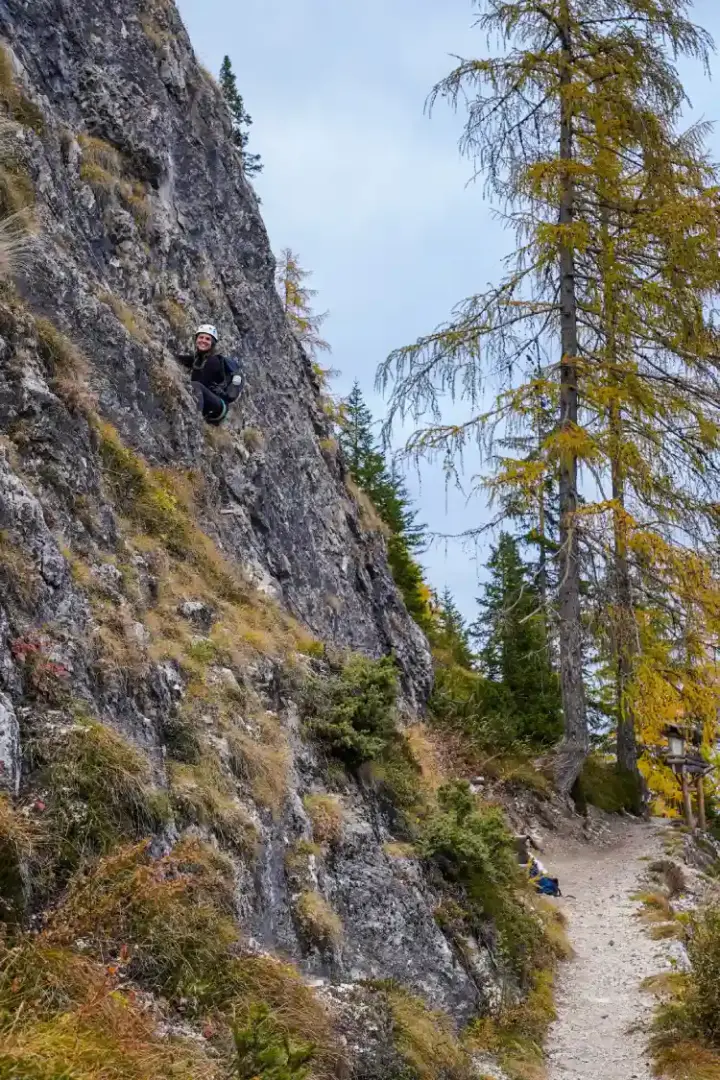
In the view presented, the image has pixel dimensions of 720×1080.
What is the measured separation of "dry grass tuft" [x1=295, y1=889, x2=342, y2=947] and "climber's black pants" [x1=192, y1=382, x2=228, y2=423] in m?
7.42

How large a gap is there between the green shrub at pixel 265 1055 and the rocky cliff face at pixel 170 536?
1247 millimetres

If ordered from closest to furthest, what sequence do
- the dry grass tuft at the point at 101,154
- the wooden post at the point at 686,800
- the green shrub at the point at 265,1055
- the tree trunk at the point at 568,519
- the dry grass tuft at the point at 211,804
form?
the green shrub at the point at 265,1055 < the dry grass tuft at the point at 211,804 < the dry grass tuft at the point at 101,154 < the tree trunk at the point at 568,519 < the wooden post at the point at 686,800

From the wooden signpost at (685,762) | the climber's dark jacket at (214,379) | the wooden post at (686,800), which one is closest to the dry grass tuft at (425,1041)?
the climber's dark jacket at (214,379)

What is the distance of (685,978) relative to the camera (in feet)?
23.9

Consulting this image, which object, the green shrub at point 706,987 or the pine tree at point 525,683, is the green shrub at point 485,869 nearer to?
the green shrub at point 706,987

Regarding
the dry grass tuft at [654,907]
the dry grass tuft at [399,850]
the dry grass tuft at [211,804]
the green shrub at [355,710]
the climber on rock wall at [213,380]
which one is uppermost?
the climber on rock wall at [213,380]

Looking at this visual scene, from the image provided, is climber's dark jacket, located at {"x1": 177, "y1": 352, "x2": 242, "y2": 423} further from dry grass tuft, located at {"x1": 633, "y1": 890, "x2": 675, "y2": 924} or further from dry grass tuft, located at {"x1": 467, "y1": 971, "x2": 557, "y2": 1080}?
dry grass tuft, located at {"x1": 633, "y1": 890, "x2": 675, "y2": 924}

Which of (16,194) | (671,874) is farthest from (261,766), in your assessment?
(671,874)

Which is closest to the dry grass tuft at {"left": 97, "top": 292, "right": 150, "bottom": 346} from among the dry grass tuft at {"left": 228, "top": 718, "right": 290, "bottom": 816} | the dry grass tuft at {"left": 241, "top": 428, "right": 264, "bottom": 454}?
the dry grass tuft at {"left": 241, "top": 428, "right": 264, "bottom": 454}

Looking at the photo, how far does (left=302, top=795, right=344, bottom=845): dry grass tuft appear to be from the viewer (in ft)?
22.4

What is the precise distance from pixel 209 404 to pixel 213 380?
415 millimetres

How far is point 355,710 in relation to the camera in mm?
8258

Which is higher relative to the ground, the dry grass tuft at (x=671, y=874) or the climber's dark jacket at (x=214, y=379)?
the climber's dark jacket at (x=214, y=379)

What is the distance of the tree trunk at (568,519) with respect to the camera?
1504cm
